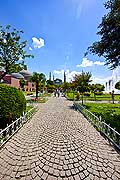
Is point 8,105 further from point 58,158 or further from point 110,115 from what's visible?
point 110,115

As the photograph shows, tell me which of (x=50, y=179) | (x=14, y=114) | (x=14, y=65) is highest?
(x=14, y=65)

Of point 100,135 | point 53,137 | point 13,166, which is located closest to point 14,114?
point 53,137

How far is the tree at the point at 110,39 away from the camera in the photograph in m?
16.1

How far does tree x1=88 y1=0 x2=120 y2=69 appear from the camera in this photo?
16125 millimetres

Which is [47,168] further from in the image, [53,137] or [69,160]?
[53,137]

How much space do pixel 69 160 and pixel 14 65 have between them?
1803 cm

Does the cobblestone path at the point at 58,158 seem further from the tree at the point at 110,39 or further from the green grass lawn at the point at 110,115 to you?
the tree at the point at 110,39

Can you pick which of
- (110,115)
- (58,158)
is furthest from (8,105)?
(110,115)

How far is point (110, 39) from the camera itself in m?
17.1

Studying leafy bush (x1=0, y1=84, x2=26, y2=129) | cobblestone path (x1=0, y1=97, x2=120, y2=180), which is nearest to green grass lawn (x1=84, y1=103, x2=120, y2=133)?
cobblestone path (x1=0, y1=97, x2=120, y2=180)

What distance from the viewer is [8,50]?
22281mm

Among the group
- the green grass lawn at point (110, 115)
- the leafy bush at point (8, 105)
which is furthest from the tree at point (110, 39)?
the leafy bush at point (8, 105)

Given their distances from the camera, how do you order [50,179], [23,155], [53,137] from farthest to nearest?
[53,137] → [23,155] → [50,179]

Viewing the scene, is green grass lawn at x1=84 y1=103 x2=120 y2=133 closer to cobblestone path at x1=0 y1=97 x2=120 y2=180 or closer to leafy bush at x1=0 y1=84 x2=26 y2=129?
cobblestone path at x1=0 y1=97 x2=120 y2=180
